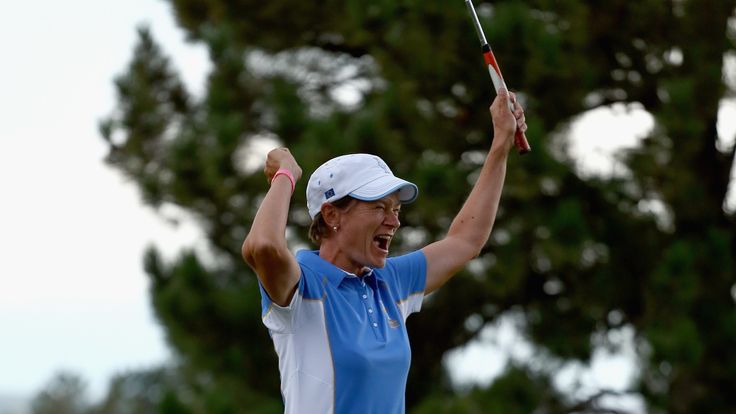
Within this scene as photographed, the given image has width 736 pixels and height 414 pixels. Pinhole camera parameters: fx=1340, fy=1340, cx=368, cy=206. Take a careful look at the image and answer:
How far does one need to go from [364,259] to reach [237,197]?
242 inches

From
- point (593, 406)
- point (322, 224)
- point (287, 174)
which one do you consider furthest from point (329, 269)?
point (593, 406)

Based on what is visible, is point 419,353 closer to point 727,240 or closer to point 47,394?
point 727,240

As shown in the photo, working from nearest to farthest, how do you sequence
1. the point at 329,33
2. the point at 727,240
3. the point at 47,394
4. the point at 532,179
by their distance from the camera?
the point at 532,179 < the point at 727,240 < the point at 329,33 < the point at 47,394

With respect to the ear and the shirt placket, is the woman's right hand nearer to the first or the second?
the ear

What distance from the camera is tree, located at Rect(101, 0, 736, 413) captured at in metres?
9.02

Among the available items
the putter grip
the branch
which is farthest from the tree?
the putter grip

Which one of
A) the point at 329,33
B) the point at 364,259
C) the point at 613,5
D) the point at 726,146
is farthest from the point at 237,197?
the point at 364,259

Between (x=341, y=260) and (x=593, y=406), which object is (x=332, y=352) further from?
(x=593, y=406)

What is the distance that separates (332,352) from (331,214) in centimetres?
39

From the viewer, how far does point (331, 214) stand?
330 cm

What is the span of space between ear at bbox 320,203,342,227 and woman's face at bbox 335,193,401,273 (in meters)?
0.01

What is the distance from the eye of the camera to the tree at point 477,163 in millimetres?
9023

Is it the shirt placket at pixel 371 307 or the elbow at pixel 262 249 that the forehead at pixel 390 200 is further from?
the elbow at pixel 262 249

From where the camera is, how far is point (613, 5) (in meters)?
10.1
